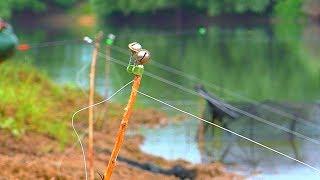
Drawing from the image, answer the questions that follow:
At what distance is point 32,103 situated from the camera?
977 centimetres

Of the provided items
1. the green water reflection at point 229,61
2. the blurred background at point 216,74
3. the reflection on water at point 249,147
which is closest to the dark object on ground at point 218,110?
the blurred background at point 216,74

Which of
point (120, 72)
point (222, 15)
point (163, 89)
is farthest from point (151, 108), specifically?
point (222, 15)

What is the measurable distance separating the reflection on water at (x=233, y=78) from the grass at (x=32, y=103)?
3.10 ft

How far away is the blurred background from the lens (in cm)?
980

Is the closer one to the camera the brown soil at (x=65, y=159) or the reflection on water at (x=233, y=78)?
the brown soil at (x=65, y=159)

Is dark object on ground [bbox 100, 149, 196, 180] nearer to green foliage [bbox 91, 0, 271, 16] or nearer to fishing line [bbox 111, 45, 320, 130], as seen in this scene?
fishing line [bbox 111, 45, 320, 130]

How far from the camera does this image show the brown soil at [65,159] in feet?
22.2

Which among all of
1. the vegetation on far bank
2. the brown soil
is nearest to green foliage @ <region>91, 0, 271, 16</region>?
the vegetation on far bank

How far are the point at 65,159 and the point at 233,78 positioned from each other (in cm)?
1168

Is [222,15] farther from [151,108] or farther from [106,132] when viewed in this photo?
[106,132]

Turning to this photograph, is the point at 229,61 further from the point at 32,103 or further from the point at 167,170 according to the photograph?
the point at 167,170

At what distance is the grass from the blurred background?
0.08ft

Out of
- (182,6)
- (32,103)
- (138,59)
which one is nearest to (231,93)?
(32,103)

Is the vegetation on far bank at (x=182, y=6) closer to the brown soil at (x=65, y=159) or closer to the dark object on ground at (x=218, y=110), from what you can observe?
the dark object on ground at (x=218, y=110)
